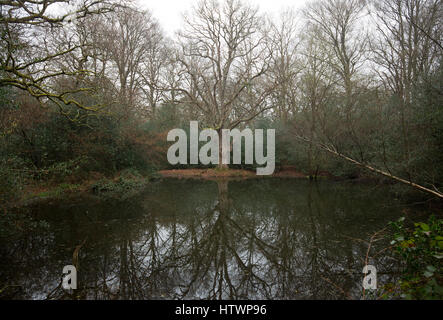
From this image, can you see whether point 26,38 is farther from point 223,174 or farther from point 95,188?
point 223,174

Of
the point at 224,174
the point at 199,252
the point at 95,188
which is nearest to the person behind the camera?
the point at 199,252

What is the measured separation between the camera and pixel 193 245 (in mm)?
5215

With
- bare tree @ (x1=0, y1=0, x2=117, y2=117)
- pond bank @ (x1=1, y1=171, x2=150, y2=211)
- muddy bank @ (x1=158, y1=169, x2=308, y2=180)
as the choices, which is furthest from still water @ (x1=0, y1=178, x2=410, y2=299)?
muddy bank @ (x1=158, y1=169, x2=308, y2=180)

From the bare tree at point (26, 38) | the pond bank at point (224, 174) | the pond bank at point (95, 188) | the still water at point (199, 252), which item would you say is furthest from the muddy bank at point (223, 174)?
the bare tree at point (26, 38)

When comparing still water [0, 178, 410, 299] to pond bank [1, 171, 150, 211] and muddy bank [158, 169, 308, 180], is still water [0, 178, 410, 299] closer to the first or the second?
pond bank [1, 171, 150, 211]

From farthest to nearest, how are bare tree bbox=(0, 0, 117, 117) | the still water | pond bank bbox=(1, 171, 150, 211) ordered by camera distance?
pond bank bbox=(1, 171, 150, 211), bare tree bbox=(0, 0, 117, 117), the still water

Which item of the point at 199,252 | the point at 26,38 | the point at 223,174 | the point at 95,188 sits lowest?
the point at 199,252

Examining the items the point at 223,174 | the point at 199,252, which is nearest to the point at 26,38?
the point at 199,252

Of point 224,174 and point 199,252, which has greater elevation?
point 224,174

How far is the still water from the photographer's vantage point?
138 inches

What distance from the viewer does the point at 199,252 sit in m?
4.85

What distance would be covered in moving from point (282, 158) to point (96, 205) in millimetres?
14444
